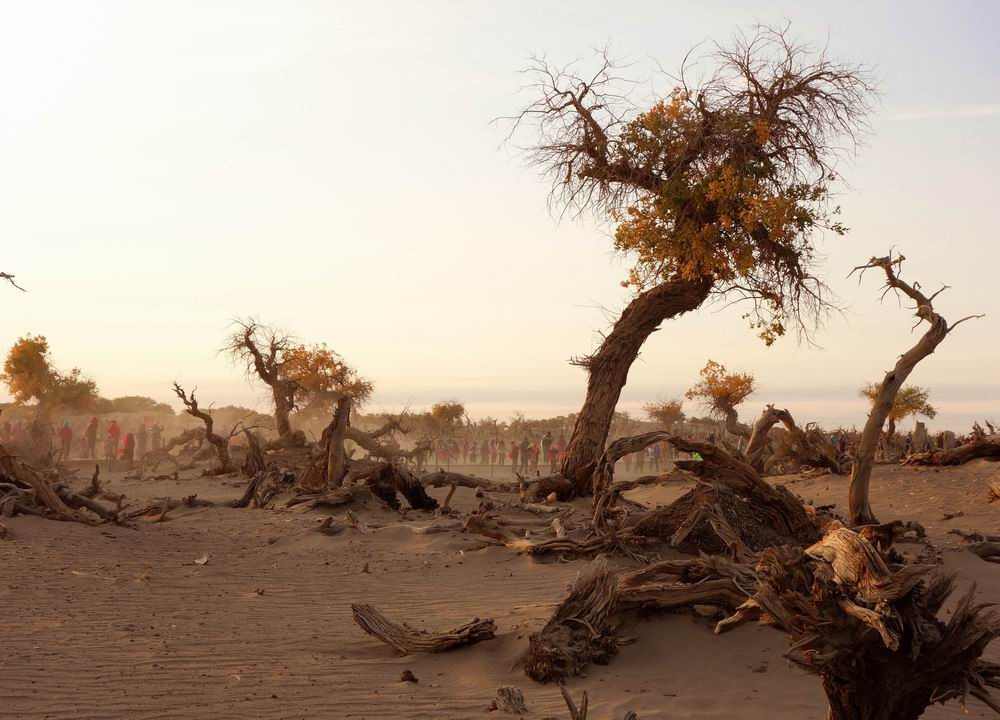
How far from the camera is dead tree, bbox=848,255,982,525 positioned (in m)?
11.9

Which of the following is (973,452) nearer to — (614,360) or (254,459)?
(614,360)

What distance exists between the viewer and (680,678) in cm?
620

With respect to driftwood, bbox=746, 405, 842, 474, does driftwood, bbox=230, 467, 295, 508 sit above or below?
below

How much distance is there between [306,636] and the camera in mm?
7492

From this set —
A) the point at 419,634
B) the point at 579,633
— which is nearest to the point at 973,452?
the point at 579,633

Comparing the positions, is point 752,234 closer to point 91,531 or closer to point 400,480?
point 400,480

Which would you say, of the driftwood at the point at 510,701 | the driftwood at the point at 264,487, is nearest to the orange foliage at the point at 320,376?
the driftwood at the point at 264,487

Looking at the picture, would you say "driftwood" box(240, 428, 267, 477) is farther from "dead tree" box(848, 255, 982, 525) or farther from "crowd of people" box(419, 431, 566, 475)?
"crowd of people" box(419, 431, 566, 475)

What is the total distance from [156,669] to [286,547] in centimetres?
552

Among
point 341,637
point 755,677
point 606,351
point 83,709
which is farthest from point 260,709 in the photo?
point 606,351

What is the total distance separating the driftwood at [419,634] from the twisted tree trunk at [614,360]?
9.46 meters

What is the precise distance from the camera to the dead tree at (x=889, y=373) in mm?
11883

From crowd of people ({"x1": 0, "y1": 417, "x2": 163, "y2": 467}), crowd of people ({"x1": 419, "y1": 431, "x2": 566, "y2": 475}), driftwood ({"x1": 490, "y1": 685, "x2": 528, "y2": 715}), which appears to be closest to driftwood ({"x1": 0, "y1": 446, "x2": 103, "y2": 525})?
crowd of people ({"x1": 0, "y1": 417, "x2": 163, "y2": 467})

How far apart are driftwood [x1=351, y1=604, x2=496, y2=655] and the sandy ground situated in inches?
3.6
